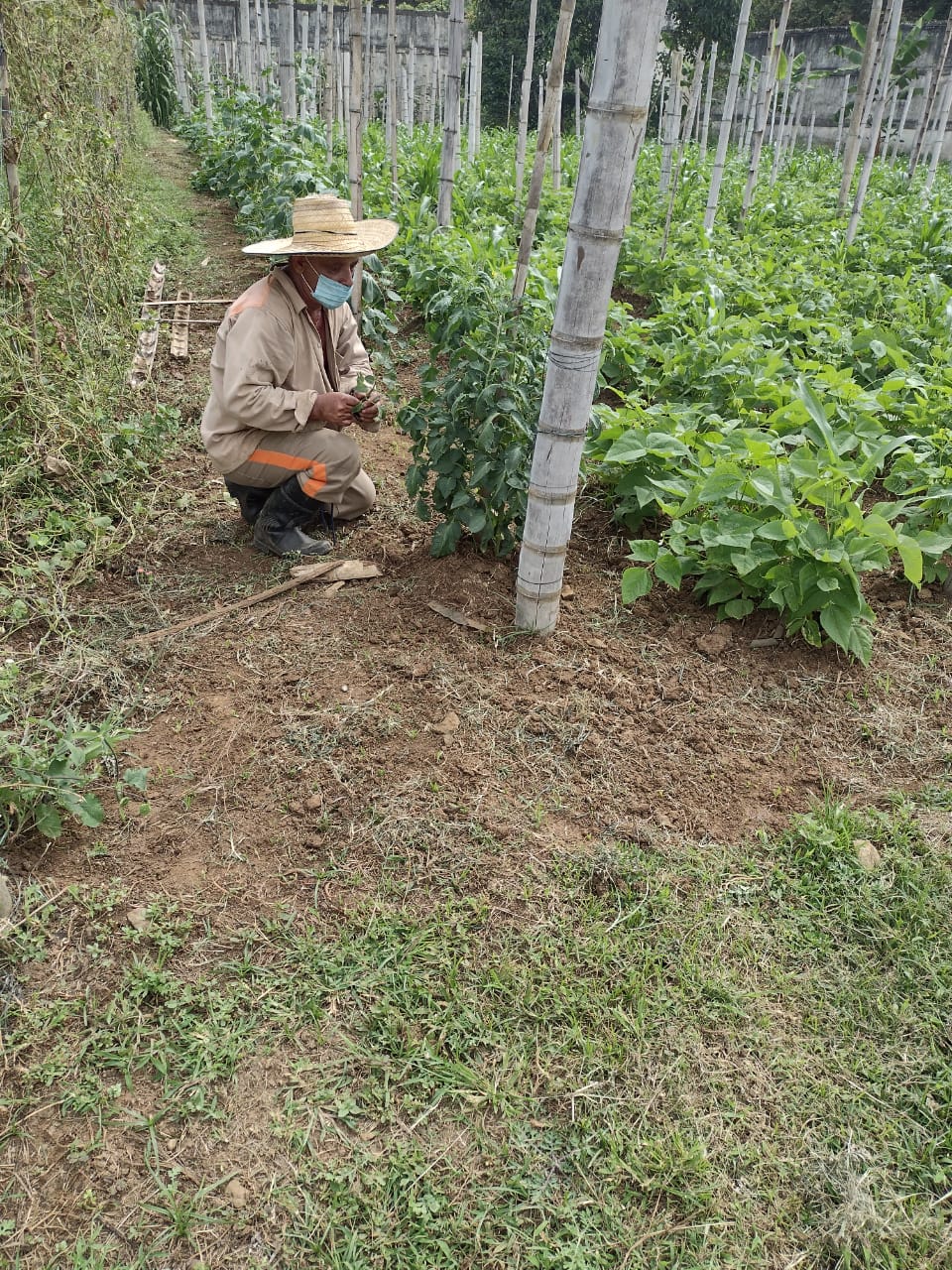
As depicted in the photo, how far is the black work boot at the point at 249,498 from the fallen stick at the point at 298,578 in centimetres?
43

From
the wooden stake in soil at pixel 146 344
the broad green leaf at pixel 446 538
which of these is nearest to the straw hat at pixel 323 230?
the broad green leaf at pixel 446 538

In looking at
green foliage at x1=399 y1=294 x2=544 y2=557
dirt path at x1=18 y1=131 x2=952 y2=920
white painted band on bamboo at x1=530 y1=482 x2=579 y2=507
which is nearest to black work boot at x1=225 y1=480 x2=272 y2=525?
dirt path at x1=18 y1=131 x2=952 y2=920

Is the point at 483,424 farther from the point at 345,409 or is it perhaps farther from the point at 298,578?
the point at 298,578

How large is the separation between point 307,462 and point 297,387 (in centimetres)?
30

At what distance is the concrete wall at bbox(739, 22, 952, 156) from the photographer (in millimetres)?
25391

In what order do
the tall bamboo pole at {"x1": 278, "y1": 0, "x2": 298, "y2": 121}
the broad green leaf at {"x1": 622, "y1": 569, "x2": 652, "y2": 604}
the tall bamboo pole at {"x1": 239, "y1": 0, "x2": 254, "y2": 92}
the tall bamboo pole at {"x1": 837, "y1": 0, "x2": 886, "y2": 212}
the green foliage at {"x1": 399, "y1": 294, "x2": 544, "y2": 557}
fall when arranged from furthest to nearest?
the tall bamboo pole at {"x1": 239, "y1": 0, "x2": 254, "y2": 92}, the tall bamboo pole at {"x1": 837, "y1": 0, "x2": 886, "y2": 212}, the tall bamboo pole at {"x1": 278, "y1": 0, "x2": 298, "y2": 121}, the broad green leaf at {"x1": 622, "y1": 569, "x2": 652, "y2": 604}, the green foliage at {"x1": 399, "y1": 294, "x2": 544, "y2": 557}

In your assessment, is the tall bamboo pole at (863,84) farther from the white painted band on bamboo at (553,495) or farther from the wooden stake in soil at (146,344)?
the white painted band on bamboo at (553,495)

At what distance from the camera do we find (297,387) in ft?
12.2

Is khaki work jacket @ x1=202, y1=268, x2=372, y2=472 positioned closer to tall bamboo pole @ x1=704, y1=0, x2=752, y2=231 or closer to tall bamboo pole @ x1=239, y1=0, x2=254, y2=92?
tall bamboo pole @ x1=704, y1=0, x2=752, y2=231

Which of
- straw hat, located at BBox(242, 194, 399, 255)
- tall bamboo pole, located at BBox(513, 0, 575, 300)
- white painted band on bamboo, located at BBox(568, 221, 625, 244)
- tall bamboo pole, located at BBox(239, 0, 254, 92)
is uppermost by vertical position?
tall bamboo pole, located at BBox(239, 0, 254, 92)

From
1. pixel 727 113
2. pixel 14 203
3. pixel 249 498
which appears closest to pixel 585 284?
pixel 249 498

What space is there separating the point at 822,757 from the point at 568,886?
1.03 metres

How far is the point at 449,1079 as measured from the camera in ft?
6.75

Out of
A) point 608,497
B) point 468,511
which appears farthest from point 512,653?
point 608,497
